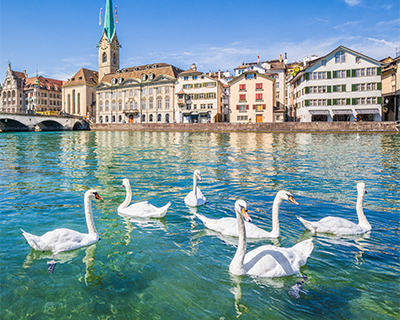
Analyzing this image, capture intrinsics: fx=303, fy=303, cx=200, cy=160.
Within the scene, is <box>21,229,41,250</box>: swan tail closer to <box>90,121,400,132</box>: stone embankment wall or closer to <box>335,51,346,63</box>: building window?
<box>90,121,400,132</box>: stone embankment wall

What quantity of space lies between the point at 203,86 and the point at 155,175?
64.6 m

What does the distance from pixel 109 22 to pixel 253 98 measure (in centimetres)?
7258

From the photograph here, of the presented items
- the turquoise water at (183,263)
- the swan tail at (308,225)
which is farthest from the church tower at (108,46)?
the swan tail at (308,225)

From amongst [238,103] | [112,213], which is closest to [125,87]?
[238,103]

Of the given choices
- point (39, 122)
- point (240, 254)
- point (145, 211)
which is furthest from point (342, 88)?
point (39, 122)

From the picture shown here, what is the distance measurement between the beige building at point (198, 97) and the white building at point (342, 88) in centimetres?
2114

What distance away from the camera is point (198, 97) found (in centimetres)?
7800

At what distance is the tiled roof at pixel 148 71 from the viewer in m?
86.0

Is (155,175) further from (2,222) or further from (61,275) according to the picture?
(61,275)

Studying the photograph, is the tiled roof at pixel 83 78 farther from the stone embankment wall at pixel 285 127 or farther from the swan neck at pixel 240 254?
the swan neck at pixel 240 254

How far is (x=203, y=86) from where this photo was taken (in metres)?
76.8

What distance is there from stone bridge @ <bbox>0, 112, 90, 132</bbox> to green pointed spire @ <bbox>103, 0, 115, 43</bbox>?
38507mm

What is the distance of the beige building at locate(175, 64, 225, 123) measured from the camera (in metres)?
76.0

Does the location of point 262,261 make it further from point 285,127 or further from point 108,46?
point 108,46
